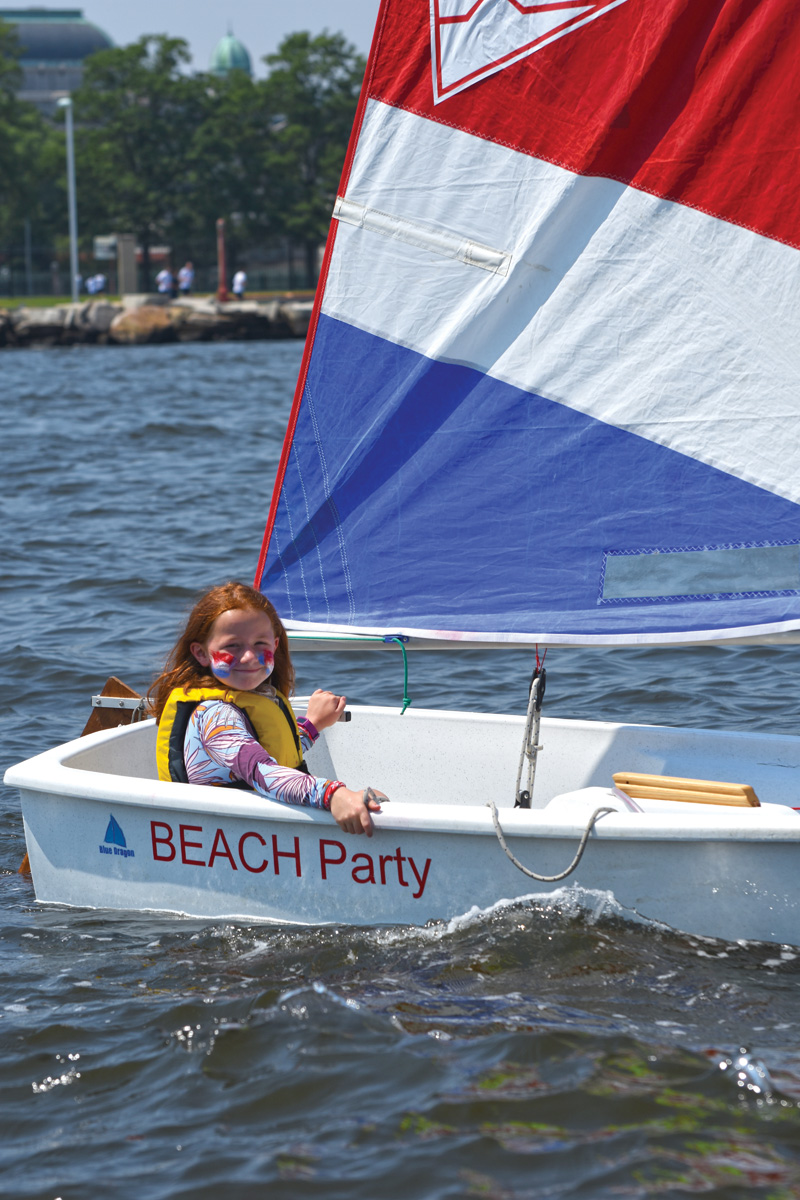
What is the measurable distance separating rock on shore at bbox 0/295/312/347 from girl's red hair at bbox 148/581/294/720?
3541 centimetres

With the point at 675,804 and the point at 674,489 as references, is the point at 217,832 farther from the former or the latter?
the point at 674,489

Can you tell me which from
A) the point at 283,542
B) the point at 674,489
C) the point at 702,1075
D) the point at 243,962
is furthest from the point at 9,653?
the point at 702,1075

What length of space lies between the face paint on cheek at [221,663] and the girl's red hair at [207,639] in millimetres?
61

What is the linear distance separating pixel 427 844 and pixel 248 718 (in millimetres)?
647

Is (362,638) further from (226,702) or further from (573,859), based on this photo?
(573,859)

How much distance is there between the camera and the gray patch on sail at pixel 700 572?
3943 mm

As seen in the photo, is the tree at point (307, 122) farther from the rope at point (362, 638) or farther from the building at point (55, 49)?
the rope at point (362, 638)

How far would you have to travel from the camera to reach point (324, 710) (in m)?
4.25

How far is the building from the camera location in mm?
102875

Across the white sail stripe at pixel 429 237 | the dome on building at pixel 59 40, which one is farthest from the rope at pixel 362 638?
the dome on building at pixel 59 40

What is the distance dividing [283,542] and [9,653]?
11.1ft

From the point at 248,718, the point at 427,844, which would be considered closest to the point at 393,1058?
the point at 427,844

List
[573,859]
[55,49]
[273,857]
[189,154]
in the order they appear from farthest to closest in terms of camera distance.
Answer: [55,49]
[189,154]
[273,857]
[573,859]

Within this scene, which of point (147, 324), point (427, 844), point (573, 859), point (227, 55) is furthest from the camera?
point (227, 55)
